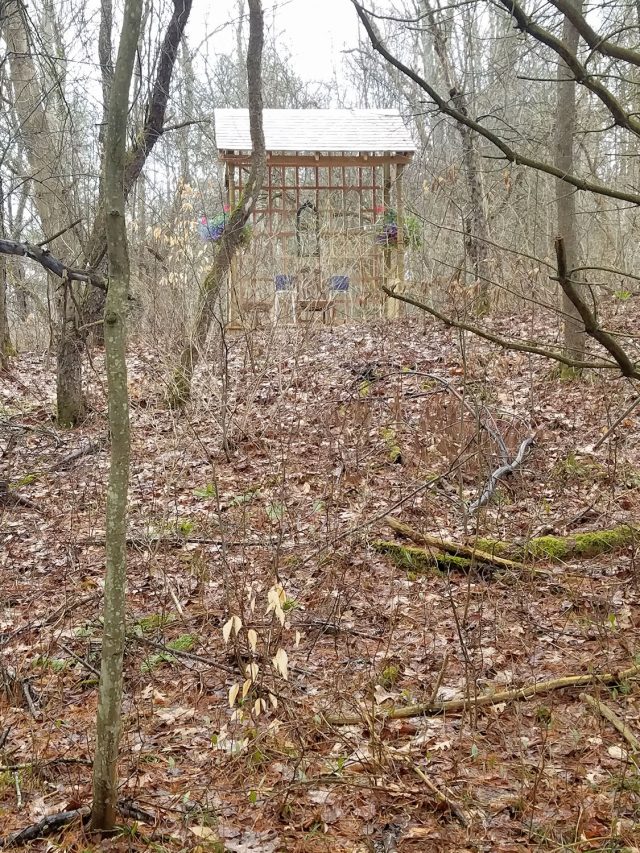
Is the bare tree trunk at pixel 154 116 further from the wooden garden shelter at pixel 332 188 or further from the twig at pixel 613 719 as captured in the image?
the twig at pixel 613 719

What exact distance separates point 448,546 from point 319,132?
35.0ft

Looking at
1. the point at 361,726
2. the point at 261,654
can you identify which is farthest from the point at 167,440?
the point at 361,726

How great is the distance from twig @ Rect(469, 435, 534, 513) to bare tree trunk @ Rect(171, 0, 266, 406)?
9.50 ft

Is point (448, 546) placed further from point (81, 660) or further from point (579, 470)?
point (81, 660)

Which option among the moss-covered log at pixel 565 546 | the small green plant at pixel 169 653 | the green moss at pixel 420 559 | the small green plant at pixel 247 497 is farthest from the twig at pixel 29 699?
A: the moss-covered log at pixel 565 546

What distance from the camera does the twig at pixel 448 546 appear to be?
14.9 feet

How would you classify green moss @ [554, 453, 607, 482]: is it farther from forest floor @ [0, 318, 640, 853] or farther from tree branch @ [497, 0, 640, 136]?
tree branch @ [497, 0, 640, 136]

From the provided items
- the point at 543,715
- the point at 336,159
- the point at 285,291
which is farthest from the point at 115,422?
the point at 336,159

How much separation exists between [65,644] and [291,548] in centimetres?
154

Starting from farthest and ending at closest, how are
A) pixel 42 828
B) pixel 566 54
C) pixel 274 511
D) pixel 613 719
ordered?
1. pixel 274 511
2. pixel 613 719
3. pixel 42 828
4. pixel 566 54

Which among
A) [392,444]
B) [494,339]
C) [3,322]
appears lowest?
[392,444]

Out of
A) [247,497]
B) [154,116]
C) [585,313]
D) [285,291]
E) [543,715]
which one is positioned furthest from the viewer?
[285,291]

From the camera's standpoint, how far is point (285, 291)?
331 inches

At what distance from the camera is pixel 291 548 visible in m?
4.98
